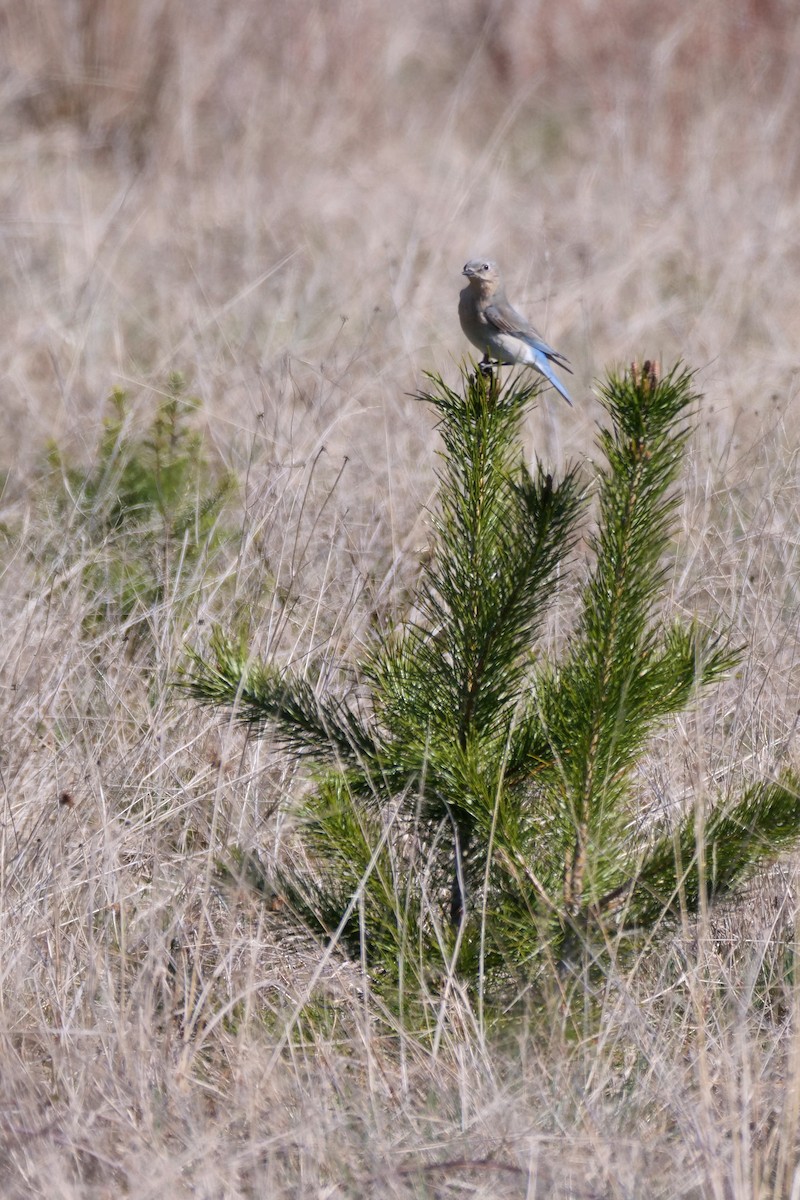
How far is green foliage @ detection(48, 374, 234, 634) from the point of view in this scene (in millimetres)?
3131

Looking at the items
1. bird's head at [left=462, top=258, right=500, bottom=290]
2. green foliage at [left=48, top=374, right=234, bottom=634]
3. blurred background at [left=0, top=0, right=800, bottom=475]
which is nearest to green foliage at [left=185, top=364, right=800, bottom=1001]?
bird's head at [left=462, top=258, right=500, bottom=290]

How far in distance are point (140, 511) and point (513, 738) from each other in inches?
72.7

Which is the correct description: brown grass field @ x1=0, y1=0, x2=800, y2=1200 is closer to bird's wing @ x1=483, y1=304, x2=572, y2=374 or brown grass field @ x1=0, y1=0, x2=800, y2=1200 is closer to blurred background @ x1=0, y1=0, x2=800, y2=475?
blurred background @ x1=0, y1=0, x2=800, y2=475

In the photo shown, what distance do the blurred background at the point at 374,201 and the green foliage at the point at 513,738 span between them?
4.77 feet

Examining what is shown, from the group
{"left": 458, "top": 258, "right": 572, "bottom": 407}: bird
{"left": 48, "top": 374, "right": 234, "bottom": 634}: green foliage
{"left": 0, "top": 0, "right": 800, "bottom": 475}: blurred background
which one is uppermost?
{"left": 0, "top": 0, "right": 800, "bottom": 475}: blurred background

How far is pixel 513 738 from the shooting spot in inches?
81.6

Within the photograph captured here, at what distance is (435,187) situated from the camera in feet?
21.5

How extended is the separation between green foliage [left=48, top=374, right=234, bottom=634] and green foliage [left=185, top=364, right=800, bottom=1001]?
2.98 feet

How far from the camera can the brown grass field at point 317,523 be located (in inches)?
73.2

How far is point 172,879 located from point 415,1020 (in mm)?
587

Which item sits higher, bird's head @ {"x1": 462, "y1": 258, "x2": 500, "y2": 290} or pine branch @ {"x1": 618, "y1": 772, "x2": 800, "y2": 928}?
bird's head @ {"x1": 462, "y1": 258, "x2": 500, "y2": 290}

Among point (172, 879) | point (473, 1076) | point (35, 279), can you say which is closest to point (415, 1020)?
point (473, 1076)

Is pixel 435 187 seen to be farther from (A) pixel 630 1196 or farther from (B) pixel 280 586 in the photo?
(A) pixel 630 1196

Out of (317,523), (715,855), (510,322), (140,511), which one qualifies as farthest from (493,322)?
(140,511)
